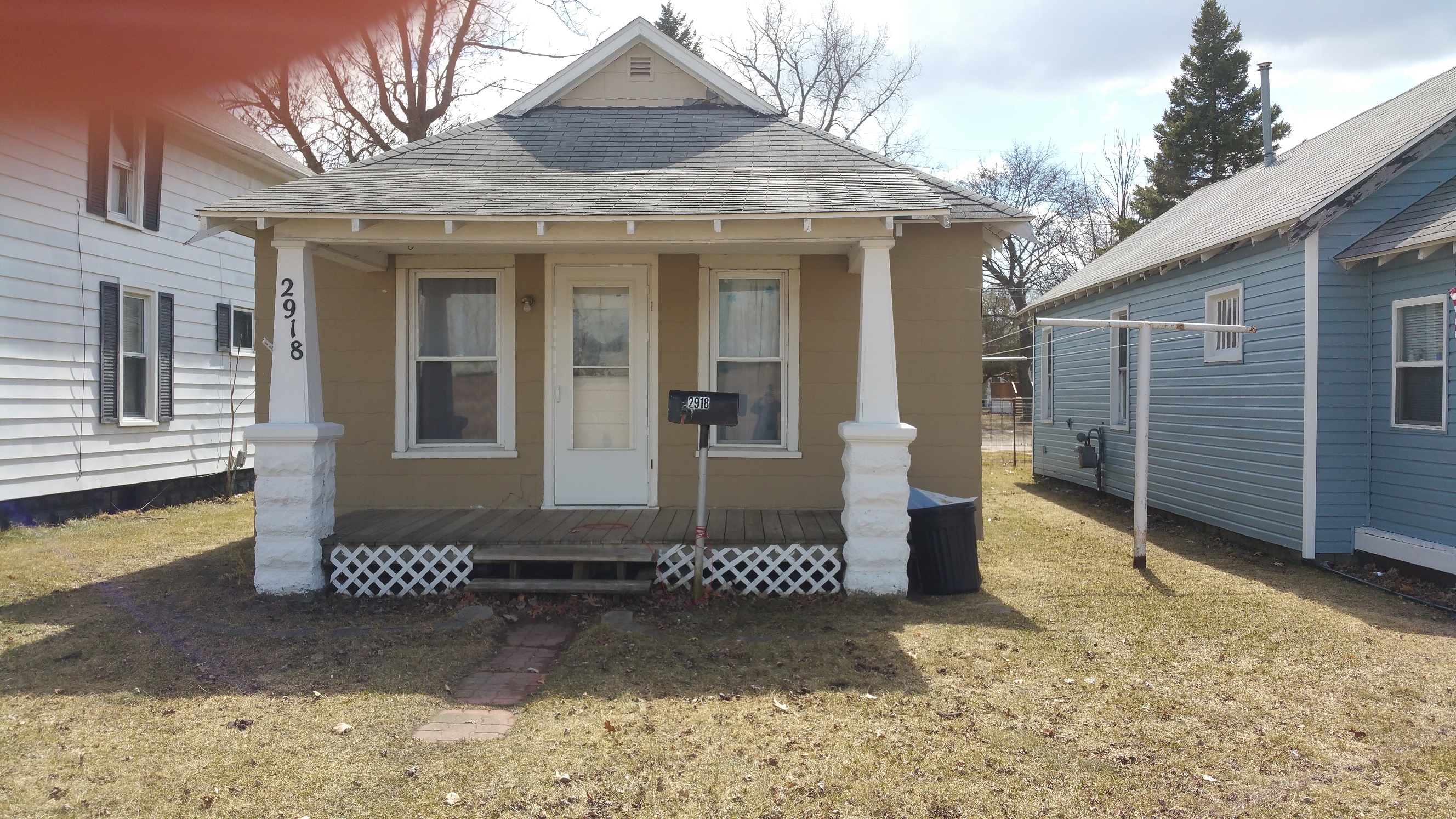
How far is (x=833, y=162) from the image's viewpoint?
7.74 meters

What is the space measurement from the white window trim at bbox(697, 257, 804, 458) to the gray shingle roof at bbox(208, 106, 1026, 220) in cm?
87

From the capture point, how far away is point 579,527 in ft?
23.5

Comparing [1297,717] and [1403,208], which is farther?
[1403,208]

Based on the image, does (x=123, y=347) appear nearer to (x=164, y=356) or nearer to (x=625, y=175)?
(x=164, y=356)

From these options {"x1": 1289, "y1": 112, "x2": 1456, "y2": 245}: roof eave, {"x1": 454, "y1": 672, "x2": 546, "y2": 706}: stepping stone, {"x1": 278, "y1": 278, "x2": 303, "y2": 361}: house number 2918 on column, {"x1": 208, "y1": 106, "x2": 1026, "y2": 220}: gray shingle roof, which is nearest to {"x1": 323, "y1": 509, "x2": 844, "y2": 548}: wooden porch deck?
{"x1": 278, "y1": 278, "x2": 303, "y2": 361}: house number 2918 on column

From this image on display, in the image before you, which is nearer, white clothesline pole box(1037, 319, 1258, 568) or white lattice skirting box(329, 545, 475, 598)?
white lattice skirting box(329, 545, 475, 598)

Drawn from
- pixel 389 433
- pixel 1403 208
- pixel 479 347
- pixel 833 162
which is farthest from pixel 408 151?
pixel 1403 208

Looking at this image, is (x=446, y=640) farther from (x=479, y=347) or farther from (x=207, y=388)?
(x=207, y=388)

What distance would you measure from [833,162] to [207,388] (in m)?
9.56

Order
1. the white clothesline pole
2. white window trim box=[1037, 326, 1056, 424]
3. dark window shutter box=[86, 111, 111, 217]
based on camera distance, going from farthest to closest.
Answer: white window trim box=[1037, 326, 1056, 424], the white clothesline pole, dark window shutter box=[86, 111, 111, 217]

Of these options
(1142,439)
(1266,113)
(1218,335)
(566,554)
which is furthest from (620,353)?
(1266,113)

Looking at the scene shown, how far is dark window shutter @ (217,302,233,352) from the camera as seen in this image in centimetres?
1257

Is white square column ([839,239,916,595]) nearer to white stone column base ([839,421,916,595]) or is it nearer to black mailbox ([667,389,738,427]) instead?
white stone column base ([839,421,916,595])

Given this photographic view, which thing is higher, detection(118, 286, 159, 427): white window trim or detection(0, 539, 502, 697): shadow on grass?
detection(118, 286, 159, 427): white window trim
